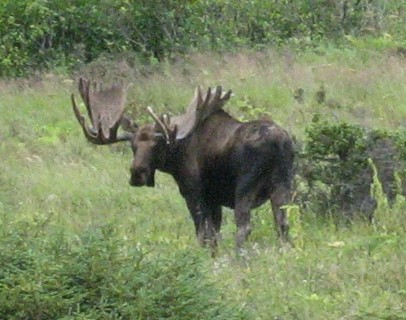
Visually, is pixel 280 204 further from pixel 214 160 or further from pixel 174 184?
pixel 174 184

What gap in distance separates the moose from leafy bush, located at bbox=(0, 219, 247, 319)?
357 cm

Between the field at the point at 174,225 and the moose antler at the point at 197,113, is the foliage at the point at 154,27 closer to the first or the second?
the field at the point at 174,225

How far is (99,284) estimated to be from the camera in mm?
9016

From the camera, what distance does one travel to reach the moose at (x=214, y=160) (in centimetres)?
1312

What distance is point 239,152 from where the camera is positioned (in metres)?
13.2

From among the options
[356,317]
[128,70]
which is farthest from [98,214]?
[128,70]

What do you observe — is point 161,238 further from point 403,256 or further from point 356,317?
point 356,317

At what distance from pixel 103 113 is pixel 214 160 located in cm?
151

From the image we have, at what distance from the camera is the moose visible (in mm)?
13117

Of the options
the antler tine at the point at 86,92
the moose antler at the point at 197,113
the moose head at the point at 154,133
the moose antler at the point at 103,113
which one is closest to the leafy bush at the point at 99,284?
the moose head at the point at 154,133

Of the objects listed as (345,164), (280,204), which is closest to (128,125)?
(280,204)

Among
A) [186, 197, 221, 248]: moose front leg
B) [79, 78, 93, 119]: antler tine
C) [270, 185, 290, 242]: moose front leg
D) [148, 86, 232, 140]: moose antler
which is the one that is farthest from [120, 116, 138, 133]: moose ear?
[270, 185, 290, 242]: moose front leg

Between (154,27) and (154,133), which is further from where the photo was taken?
(154,27)

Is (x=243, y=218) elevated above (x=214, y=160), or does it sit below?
below
